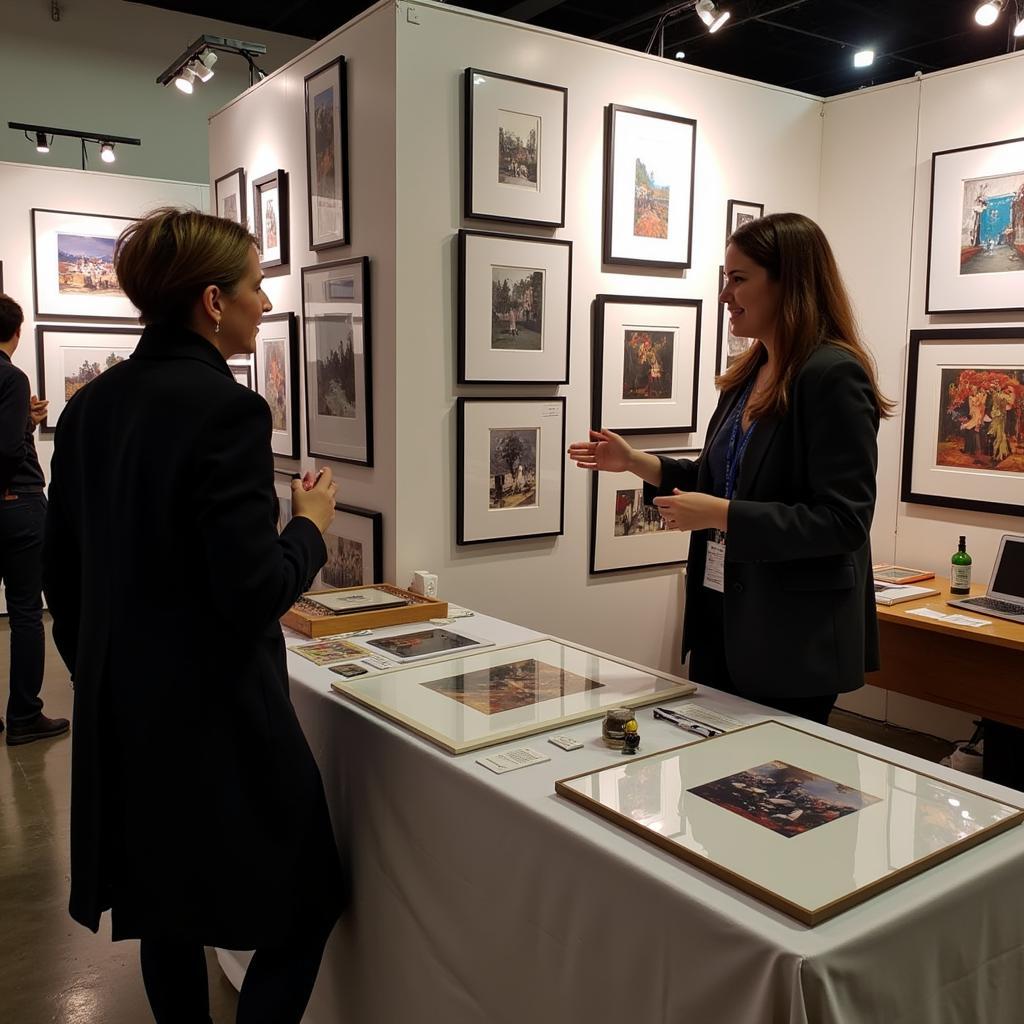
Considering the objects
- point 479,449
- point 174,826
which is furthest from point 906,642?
point 174,826

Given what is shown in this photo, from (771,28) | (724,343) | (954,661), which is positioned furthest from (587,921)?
(771,28)

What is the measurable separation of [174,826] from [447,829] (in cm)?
45

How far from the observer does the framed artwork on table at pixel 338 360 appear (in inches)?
126

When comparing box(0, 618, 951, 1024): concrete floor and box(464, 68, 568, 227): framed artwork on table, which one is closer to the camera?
box(0, 618, 951, 1024): concrete floor

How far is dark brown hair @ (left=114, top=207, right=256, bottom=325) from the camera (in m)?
1.57

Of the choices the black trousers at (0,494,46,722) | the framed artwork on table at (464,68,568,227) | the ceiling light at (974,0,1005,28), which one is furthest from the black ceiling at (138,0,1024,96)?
the black trousers at (0,494,46,722)

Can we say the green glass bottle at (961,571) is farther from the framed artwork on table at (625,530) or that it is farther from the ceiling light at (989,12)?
the ceiling light at (989,12)

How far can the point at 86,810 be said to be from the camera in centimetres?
161

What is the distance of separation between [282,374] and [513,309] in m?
→ 1.12

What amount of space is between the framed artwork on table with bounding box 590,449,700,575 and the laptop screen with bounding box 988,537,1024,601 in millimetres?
1132

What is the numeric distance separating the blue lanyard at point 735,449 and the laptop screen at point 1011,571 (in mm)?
1870

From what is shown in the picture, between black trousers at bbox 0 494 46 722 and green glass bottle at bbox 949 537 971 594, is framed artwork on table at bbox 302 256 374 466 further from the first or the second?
green glass bottle at bbox 949 537 971 594

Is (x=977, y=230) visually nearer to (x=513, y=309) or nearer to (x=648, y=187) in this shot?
(x=648, y=187)

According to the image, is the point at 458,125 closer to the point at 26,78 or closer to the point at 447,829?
the point at 447,829
